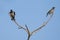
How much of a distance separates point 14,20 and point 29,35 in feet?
2.78

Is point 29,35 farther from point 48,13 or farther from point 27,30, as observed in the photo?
point 48,13

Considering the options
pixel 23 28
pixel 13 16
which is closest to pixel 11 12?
pixel 13 16

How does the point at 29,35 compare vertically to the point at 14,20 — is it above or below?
below

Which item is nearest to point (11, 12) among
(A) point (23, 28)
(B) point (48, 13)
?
(A) point (23, 28)

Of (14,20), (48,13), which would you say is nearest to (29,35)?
(14,20)

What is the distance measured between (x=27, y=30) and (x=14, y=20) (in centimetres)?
67

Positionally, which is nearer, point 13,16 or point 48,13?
point 13,16

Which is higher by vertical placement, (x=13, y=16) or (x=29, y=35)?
(x=13, y=16)

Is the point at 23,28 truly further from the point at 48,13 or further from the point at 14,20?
the point at 48,13

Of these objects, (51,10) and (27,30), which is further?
(51,10)

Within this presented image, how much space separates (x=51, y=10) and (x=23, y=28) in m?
1.60

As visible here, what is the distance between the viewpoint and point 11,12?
761 centimetres

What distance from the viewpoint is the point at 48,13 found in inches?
320

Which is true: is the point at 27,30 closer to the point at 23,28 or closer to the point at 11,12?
the point at 23,28
